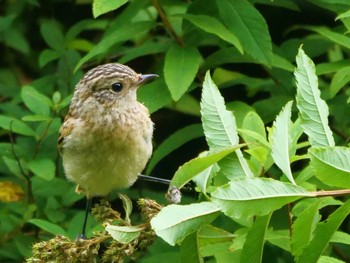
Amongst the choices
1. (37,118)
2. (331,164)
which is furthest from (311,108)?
(37,118)

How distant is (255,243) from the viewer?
299cm

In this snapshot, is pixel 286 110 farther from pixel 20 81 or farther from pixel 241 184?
pixel 20 81

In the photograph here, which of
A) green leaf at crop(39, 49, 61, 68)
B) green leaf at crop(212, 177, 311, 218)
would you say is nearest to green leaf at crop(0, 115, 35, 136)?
green leaf at crop(39, 49, 61, 68)

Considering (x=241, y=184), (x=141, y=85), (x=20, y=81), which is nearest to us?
(x=241, y=184)

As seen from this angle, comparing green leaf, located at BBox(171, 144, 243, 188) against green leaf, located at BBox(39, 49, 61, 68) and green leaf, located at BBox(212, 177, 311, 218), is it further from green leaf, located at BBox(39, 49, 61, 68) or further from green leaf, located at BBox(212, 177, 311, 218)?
green leaf, located at BBox(39, 49, 61, 68)

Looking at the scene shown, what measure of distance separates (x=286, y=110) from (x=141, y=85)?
2.08 meters

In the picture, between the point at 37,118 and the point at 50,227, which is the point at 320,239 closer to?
the point at 50,227

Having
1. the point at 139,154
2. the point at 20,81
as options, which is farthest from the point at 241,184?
the point at 20,81

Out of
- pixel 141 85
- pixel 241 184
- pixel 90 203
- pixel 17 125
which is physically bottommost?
pixel 90 203

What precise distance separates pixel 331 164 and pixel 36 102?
3297 millimetres

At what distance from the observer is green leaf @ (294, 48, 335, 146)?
3008 millimetres

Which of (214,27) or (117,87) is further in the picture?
(117,87)

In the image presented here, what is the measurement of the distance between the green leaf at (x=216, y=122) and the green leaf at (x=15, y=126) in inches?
99.1

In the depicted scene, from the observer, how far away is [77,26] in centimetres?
661
